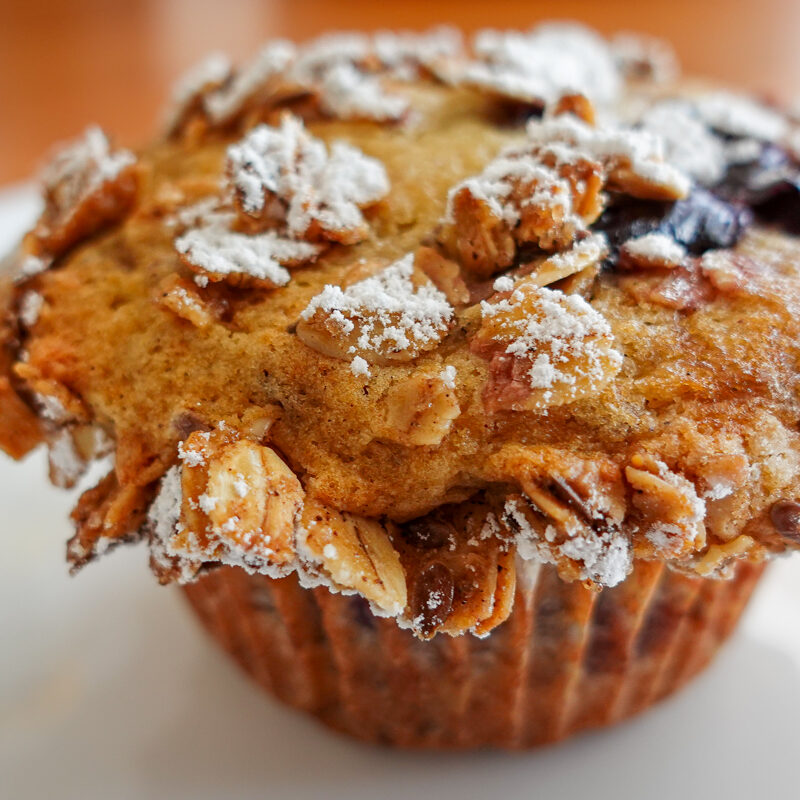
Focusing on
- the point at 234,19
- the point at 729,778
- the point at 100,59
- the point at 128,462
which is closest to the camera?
the point at 128,462

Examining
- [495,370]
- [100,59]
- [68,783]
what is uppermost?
[495,370]

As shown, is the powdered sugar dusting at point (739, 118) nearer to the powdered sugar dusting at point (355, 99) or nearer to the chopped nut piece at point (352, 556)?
the powdered sugar dusting at point (355, 99)

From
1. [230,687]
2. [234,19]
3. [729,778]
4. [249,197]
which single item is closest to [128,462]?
[249,197]

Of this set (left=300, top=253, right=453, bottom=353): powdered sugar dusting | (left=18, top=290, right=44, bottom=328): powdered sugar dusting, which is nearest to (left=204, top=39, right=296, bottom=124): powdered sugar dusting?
(left=18, top=290, right=44, bottom=328): powdered sugar dusting

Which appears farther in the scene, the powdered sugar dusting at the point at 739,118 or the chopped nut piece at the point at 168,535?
the powdered sugar dusting at the point at 739,118

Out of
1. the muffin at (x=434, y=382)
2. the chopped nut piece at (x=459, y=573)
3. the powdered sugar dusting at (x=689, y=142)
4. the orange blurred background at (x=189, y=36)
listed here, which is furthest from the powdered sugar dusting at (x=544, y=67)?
the orange blurred background at (x=189, y=36)

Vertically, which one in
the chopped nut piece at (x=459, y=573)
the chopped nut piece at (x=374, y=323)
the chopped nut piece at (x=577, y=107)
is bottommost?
the chopped nut piece at (x=459, y=573)

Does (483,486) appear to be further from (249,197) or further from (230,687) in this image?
(230,687)
